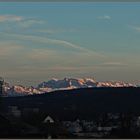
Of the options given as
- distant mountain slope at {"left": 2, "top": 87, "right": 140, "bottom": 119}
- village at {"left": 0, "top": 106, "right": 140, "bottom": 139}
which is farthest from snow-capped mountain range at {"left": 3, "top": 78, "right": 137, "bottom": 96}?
village at {"left": 0, "top": 106, "right": 140, "bottom": 139}

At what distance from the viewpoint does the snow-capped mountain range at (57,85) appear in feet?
9.59

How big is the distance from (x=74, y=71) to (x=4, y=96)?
2.46 feet

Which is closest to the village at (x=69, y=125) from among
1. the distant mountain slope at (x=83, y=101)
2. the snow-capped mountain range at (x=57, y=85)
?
the distant mountain slope at (x=83, y=101)

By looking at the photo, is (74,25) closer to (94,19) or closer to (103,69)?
(94,19)

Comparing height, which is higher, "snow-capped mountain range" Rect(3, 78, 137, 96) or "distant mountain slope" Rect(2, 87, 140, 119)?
"snow-capped mountain range" Rect(3, 78, 137, 96)

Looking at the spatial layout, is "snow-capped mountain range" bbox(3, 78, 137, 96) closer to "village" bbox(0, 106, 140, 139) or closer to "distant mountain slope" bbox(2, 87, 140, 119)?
"distant mountain slope" bbox(2, 87, 140, 119)

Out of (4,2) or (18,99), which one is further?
(4,2)

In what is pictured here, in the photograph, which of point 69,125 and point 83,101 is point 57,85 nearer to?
point 83,101

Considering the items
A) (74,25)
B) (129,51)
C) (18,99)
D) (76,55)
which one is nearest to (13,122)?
(18,99)

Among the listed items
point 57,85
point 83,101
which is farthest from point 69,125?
point 57,85

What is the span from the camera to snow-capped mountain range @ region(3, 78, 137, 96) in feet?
9.59

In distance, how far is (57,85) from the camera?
9.71 feet

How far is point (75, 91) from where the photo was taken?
2953mm

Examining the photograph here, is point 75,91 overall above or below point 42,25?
below
